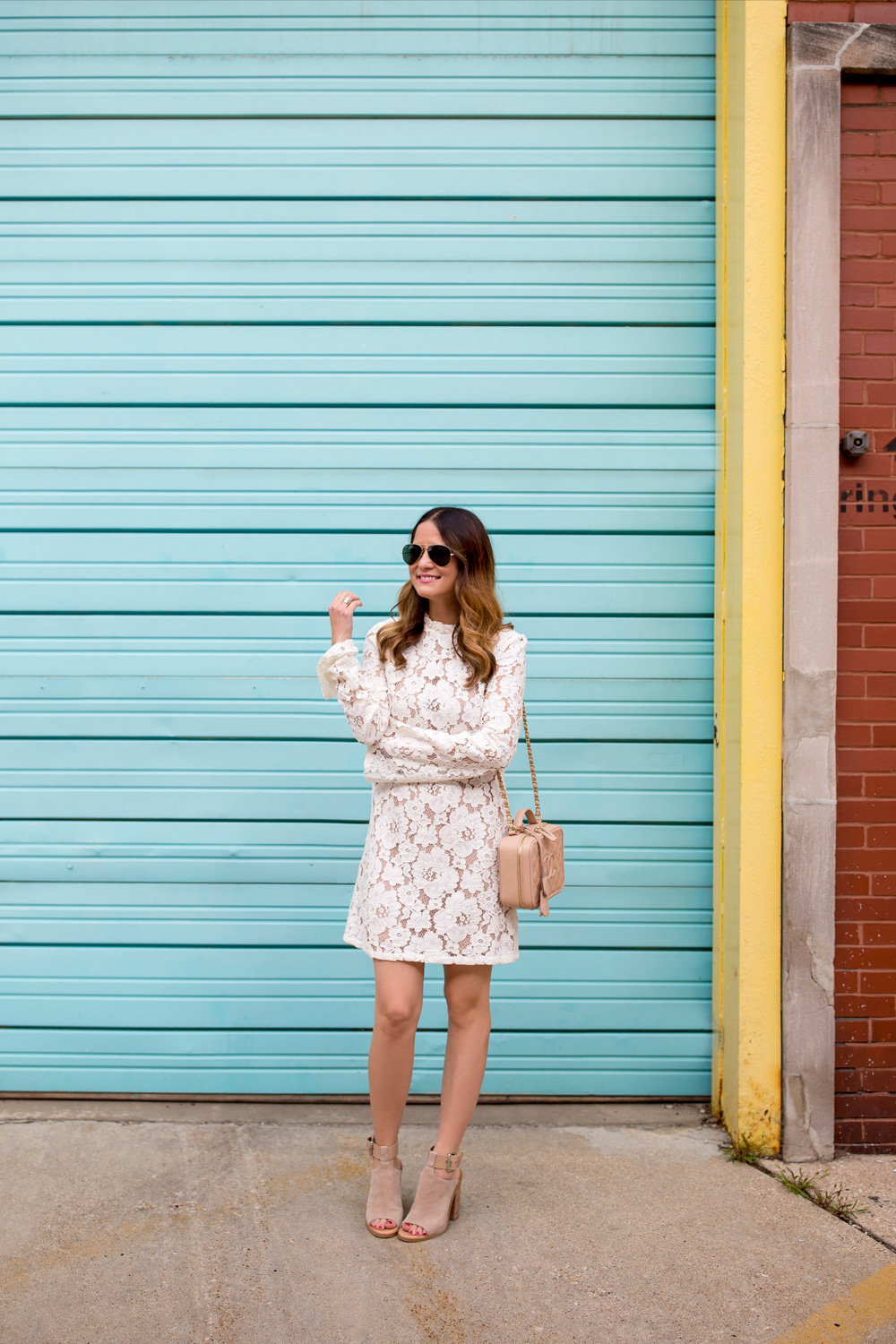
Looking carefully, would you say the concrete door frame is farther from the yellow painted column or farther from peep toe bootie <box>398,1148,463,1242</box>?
peep toe bootie <box>398,1148,463,1242</box>

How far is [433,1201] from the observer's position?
103 inches

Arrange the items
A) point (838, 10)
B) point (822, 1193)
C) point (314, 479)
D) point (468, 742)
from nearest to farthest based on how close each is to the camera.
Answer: point (468, 742), point (822, 1193), point (838, 10), point (314, 479)

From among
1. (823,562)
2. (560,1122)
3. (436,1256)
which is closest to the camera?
(436,1256)

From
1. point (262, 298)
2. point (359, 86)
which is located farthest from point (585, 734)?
point (359, 86)

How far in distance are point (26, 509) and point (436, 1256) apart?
268cm

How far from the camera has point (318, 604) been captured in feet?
11.3

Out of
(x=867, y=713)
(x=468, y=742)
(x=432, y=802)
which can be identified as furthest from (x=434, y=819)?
(x=867, y=713)

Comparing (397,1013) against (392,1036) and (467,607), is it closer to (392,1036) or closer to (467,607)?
(392,1036)

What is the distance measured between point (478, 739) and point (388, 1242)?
1.34 m

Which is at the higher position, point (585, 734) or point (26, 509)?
point (26, 509)

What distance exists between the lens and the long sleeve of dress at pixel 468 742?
249cm

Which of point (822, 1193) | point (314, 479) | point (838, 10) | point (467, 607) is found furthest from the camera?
point (314, 479)

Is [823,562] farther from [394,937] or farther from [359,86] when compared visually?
[359,86]

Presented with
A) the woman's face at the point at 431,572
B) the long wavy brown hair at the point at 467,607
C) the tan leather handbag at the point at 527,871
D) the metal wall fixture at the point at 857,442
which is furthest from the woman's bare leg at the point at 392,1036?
the metal wall fixture at the point at 857,442
